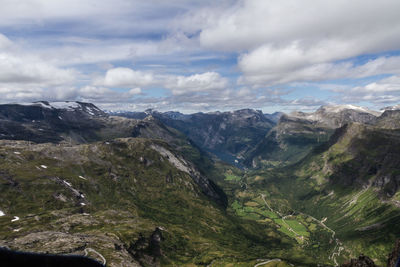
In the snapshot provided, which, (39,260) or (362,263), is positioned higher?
(39,260)

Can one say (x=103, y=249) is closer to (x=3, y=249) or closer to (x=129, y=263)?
(x=129, y=263)

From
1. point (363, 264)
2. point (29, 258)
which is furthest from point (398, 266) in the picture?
point (363, 264)

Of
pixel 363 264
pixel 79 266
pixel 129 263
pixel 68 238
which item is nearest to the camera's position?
pixel 79 266

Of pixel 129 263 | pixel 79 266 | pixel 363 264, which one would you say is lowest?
pixel 129 263

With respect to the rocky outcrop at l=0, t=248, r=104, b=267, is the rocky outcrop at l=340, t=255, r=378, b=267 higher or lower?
lower

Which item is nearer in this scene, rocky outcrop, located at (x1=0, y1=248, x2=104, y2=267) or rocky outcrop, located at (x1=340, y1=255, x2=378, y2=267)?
rocky outcrop, located at (x1=0, y1=248, x2=104, y2=267)

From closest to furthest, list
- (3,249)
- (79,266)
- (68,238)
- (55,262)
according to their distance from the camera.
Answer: (3,249), (55,262), (79,266), (68,238)

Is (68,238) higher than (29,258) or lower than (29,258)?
lower

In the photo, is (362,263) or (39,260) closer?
(39,260)

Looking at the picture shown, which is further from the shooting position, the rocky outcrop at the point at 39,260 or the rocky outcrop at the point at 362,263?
the rocky outcrop at the point at 362,263

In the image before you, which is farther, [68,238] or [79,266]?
[68,238]

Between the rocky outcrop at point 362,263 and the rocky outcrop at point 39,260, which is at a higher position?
the rocky outcrop at point 39,260
